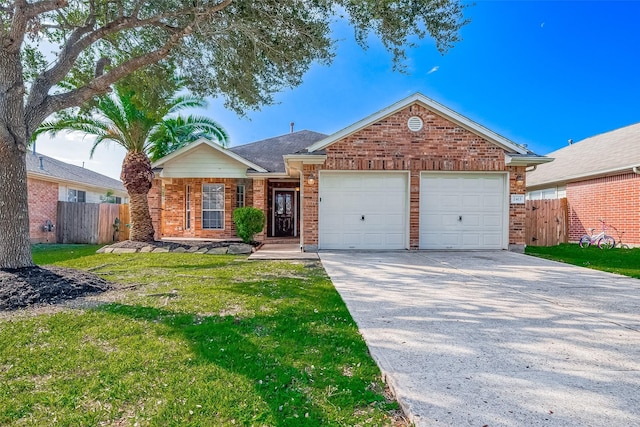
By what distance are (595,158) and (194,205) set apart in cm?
1763

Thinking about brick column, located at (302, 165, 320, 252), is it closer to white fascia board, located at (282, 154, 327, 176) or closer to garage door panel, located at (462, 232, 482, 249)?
white fascia board, located at (282, 154, 327, 176)

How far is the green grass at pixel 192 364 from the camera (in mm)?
2156

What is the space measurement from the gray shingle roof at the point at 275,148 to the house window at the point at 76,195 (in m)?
8.52

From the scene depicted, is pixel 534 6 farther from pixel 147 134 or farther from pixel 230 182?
pixel 147 134

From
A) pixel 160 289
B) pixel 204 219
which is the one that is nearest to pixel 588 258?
pixel 160 289

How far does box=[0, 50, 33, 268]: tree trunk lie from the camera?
224 inches

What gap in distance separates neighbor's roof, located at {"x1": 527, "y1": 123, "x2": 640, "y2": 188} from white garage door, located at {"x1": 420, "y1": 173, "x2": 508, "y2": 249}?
581 cm

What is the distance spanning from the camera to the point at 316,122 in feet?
68.1

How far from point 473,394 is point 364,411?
78 centimetres

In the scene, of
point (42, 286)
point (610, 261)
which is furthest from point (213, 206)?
point (610, 261)

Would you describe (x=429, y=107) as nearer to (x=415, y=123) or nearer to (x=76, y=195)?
(x=415, y=123)

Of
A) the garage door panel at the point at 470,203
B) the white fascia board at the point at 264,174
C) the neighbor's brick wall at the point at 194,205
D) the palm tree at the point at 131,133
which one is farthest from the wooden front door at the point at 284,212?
the garage door panel at the point at 470,203

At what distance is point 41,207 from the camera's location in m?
14.3

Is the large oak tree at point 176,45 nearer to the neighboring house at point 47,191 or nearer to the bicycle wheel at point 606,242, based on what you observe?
the neighboring house at point 47,191
